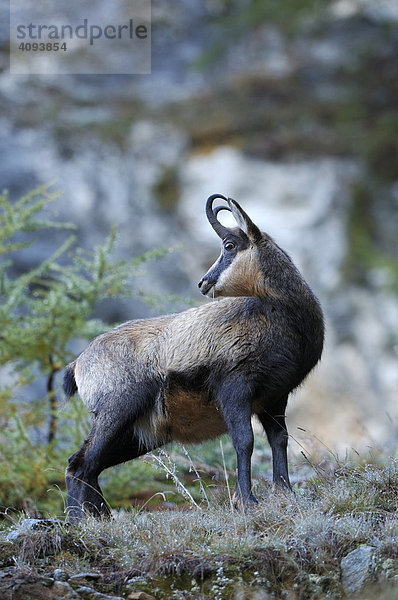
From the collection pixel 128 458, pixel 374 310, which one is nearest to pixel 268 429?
pixel 128 458

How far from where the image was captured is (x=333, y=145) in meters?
18.8

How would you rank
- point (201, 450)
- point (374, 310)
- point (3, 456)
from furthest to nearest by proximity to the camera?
point (374, 310)
point (201, 450)
point (3, 456)

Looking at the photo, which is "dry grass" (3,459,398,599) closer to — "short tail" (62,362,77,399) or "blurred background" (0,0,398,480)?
"short tail" (62,362,77,399)

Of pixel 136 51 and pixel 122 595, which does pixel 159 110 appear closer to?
pixel 136 51

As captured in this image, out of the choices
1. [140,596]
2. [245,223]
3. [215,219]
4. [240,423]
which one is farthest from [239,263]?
[140,596]

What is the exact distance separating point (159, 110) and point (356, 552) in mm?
17095

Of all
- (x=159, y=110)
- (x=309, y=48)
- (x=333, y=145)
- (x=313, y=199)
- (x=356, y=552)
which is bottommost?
(x=356, y=552)

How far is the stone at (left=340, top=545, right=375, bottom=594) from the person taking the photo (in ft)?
13.1

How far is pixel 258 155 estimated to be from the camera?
18.1 m

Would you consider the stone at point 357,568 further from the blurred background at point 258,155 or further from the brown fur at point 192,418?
the blurred background at point 258,155

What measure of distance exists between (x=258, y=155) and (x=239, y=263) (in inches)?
480

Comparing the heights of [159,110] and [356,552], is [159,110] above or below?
above

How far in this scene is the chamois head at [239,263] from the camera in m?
6.25

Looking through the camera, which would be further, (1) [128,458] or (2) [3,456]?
(2) [3,456]
